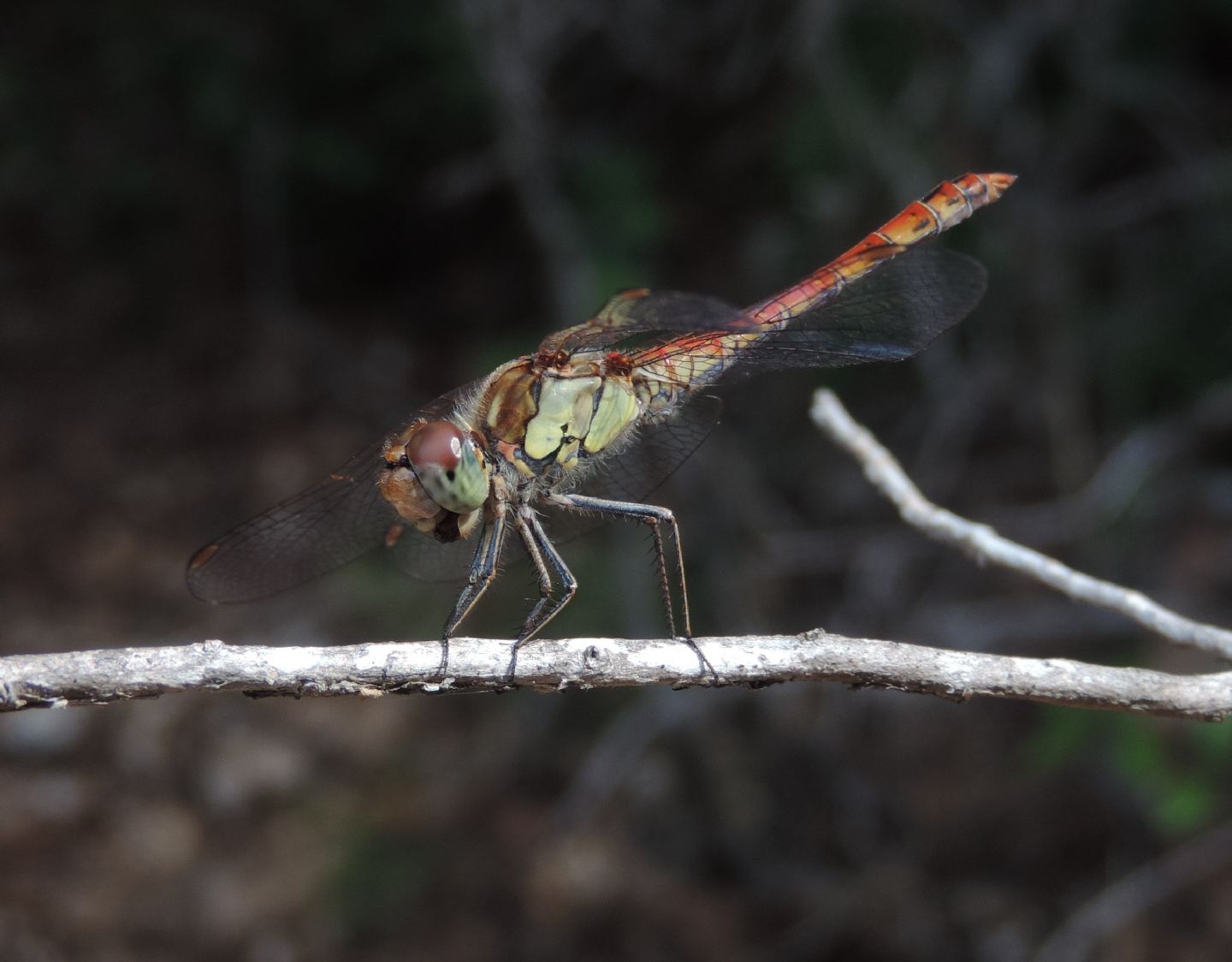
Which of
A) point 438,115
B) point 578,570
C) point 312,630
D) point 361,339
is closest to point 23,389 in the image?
point 361,339

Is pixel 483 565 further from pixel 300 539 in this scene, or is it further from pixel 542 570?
pixel 300 539

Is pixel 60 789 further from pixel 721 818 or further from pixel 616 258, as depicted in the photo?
pixel 616 258

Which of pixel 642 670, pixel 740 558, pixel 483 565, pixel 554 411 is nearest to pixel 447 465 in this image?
pixel 483 565

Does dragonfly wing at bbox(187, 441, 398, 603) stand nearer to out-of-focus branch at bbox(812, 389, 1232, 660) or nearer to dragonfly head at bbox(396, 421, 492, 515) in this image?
dragonfly head at bbox(396, 421, 492, 515)

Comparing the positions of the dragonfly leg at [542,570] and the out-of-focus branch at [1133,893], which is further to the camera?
the out-of-focus branch at [1133,893]

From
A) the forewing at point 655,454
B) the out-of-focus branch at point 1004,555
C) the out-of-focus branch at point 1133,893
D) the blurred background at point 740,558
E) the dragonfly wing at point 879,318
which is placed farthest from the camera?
the blurred background at point 740,558

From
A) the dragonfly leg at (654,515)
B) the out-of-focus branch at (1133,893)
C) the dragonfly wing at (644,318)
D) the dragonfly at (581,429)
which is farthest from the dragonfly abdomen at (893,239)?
the out-of-focus branch at (1133,893)

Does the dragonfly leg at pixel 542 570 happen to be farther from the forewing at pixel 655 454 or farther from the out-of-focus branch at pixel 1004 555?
the out-of-focus branch at pixel 1004 555
